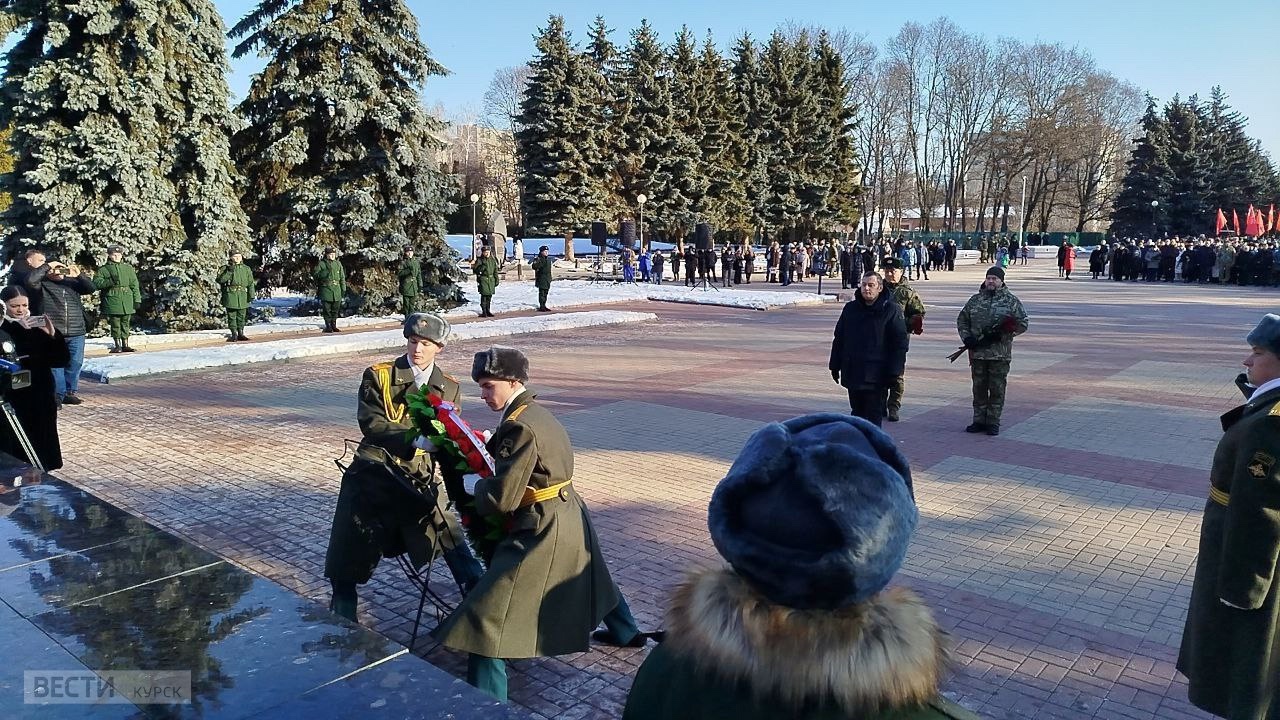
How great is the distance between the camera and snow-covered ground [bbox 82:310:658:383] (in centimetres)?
1391

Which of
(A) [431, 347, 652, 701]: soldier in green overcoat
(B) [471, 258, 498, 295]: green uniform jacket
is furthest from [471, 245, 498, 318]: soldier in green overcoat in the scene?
(A) [431, 347, 652, 701]: soldier in green overcoat

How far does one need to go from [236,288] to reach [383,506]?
47.7 feet

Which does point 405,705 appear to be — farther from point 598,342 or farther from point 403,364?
point 598,342

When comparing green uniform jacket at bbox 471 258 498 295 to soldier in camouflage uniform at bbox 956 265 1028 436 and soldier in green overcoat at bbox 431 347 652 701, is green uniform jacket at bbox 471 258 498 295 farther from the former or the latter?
soldier in green overcoat at bbox 431 347 652 701

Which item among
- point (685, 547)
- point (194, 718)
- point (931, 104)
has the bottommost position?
point (685, 547)

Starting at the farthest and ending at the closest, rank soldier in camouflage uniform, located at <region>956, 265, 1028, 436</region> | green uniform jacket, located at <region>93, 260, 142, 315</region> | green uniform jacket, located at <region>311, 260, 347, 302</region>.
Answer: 1. green uniform jacket, located at <region>311, 260, 347, 302</region>
2. green uniform jacket, located at <region>93, 260, 142, 315</region>
3. soldier in camouflage uniform, located at <region>956, 265, 1028, 436</region>

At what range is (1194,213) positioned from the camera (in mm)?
53750

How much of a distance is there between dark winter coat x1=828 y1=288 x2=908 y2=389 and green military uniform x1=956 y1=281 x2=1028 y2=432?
142 centimetres

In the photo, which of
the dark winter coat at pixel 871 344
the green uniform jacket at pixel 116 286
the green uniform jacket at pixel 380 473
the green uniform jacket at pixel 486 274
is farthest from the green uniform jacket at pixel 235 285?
the green uniform jacket at pixel 380 473

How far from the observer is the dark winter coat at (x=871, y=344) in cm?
835

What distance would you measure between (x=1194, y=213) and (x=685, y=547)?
58.8m

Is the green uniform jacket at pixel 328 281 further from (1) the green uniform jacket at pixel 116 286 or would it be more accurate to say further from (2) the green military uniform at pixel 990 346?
(2) the green military uniform at pixel 990 346

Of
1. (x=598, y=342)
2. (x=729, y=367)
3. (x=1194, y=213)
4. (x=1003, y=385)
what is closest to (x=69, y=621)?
(x=1003, y=385)

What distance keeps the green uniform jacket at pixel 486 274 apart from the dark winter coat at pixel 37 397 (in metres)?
14.7
